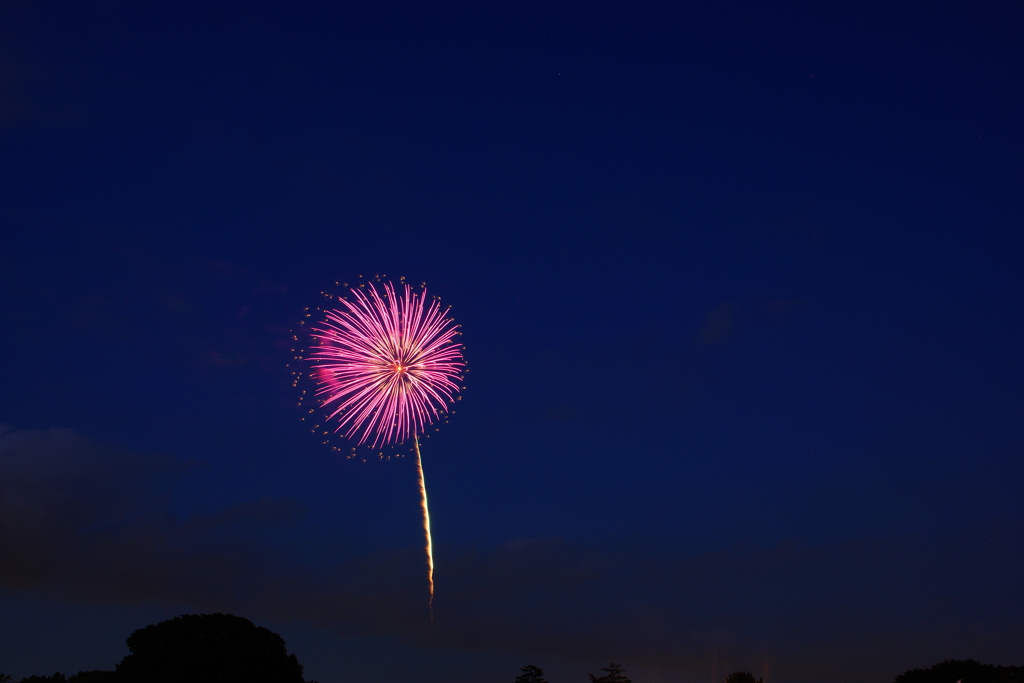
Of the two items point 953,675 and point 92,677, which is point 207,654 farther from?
point 953,675

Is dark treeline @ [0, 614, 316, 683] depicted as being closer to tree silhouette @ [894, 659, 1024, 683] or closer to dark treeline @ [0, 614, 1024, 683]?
dark treeline @ [0, 614, 1024, 683]

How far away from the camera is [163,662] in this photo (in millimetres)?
60188

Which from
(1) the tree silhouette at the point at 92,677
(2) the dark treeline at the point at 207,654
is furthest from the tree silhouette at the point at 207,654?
(1) the tree silhouette at the point at 92,677

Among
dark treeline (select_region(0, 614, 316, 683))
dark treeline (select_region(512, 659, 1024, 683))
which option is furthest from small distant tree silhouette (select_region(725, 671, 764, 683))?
dark treeline (select_region(0, 614, 316, 683))

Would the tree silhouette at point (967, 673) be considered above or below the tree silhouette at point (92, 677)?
below

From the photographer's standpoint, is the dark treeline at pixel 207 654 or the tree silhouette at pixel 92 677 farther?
the tree silhouette at pixel 92 677

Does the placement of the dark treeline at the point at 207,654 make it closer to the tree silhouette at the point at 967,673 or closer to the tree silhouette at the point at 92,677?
the tree silhouette at the point at 92,677

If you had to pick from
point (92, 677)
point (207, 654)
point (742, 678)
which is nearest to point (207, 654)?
point (207, 654)

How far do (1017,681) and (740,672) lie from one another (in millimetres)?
25897

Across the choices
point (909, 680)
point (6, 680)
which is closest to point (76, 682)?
point (6, 680)

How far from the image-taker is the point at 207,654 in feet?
198

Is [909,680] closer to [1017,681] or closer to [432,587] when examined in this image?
[1017,681]

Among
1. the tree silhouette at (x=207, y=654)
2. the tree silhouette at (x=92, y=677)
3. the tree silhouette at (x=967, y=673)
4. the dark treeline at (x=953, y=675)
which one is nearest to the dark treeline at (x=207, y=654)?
the tree silhouette at (x=207, y=654)

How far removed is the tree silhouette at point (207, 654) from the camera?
2351 inches
